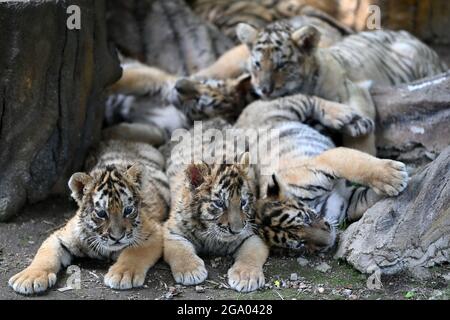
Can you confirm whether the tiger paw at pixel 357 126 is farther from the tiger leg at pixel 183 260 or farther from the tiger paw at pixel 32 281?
the tiger paw at pixel 32 281

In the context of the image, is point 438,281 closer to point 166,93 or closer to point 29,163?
point 29,163

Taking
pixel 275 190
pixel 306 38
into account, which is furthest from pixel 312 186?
pixel 306 38

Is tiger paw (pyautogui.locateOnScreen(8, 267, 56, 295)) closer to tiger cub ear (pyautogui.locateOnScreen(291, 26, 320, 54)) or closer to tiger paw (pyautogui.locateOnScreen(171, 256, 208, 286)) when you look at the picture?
tiger paw (pyautogui.locateOnScreen(171, 256, 208, 286))

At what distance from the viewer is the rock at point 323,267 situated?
3.94 meters

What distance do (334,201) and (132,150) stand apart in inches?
51.1

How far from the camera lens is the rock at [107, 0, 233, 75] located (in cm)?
641

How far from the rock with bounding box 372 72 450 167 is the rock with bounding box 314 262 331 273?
3.91ft

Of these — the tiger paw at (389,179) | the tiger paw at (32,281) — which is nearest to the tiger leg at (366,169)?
the tiger paw at (389,179)

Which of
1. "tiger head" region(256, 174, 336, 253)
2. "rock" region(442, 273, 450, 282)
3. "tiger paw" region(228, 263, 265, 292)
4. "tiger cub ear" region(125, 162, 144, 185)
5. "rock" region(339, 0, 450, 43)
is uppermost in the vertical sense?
"rock" region(339, 0, 450, 43)

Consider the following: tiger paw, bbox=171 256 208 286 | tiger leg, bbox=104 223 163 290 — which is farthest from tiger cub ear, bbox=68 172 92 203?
tiger paw, bbox=171 256 208 286

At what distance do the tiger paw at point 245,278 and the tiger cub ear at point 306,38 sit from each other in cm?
186

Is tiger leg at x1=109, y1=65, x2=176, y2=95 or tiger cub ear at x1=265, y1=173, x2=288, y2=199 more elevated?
tiger leg at x1=109, y1=65, x2=176, y2=95

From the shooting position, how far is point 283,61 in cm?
515
